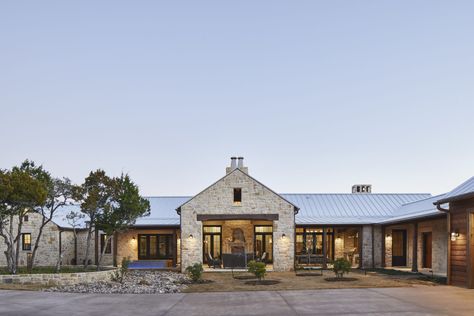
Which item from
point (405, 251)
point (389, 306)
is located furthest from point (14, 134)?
point (389, 306)

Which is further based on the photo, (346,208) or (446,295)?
(346,208)

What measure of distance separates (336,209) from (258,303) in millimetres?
17654

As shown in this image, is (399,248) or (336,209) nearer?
(399,248)

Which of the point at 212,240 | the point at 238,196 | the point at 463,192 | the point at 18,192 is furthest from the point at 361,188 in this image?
the point at 18,192

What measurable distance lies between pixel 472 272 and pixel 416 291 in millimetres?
2121

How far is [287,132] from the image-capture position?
28875 millimetres

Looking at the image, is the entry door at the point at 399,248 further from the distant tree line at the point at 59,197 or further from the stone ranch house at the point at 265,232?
the distant tree line at the point at 59,197

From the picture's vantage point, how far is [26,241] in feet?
89.0

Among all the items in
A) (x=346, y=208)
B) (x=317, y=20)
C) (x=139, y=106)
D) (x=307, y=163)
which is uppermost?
(x=317, y=20)

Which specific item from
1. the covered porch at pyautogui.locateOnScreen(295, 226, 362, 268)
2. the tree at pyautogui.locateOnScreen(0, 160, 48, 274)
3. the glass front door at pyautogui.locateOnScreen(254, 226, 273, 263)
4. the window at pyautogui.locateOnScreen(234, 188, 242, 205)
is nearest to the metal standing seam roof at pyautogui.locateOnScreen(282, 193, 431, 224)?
the covered porch at pyautogui.locateOnScreen(295, 226, 362, 268)

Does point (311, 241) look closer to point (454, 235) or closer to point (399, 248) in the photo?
point (399, 248)

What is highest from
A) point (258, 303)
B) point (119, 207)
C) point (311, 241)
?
point (119, 207)

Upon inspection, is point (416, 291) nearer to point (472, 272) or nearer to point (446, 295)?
point (446, 295)

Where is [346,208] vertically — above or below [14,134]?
below
